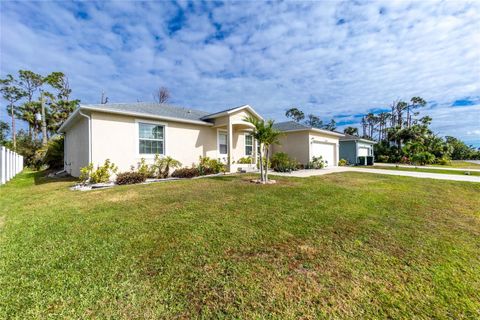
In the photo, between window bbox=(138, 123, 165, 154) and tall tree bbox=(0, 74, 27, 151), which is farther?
tall tree bbox=(0, 74, 27, 151)

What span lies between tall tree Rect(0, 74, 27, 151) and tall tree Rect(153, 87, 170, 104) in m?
17.4

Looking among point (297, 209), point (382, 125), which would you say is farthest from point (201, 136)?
point (382, 125)

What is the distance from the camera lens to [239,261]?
9.80ft

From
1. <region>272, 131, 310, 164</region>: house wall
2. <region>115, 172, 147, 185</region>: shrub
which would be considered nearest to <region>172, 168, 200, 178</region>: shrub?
<region>115, 172, 147, 185</region>: shrub

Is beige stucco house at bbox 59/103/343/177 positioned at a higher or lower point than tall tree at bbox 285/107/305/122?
lower

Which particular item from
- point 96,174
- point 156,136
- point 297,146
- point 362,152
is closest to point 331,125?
point 362,152

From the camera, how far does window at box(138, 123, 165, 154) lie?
10812 mm

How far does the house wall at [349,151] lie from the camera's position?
2347 centimetres

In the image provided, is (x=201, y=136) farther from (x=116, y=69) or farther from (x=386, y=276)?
(x=386, y=276)

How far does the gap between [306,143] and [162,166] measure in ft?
37.9

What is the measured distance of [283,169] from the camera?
47.9ft

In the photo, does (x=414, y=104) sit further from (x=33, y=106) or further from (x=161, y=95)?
(x=33, y=106)

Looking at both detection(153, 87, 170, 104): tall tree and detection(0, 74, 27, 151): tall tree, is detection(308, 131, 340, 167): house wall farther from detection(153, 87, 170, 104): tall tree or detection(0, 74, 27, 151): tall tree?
detection(0, 74, 27, 151): tall tree

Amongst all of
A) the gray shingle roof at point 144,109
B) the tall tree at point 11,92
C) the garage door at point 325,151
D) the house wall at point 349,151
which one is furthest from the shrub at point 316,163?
the tall tree at point 11,92
